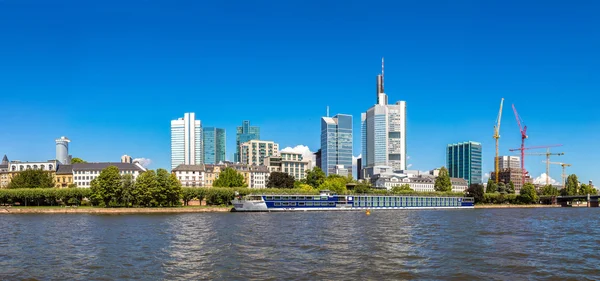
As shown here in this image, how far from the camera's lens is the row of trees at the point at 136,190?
4203 inches

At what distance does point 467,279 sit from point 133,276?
19.4 metres

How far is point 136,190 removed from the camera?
106875mm

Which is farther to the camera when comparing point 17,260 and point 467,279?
point 17,260

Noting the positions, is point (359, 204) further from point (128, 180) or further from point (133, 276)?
point (133, 276)

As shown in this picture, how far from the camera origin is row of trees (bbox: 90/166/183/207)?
107m

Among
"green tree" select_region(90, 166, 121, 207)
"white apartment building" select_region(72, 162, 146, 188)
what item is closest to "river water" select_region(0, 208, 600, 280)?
"green tree" select_region(90, 166, 121, 207)

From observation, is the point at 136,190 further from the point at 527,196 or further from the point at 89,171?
the point at 527,196

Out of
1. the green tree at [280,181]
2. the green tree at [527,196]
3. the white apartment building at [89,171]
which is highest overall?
the white apartment building at [89,171]

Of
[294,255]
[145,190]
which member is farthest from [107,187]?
[294,255]

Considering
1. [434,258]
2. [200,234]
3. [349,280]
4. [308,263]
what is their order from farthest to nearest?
[200,234] < [434,258] < [308,263] < [349,280]

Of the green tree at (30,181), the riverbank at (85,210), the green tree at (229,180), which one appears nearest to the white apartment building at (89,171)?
the green tree at (30,181)

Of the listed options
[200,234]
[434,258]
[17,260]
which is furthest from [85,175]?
[434,258]

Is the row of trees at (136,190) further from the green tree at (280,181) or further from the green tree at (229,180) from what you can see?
the green tree at (280,181)

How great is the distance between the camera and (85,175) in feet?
560
